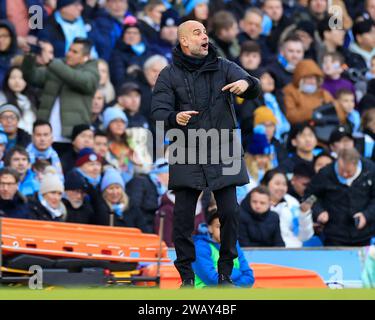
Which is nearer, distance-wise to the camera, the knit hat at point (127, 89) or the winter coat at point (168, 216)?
the winter coat at point (168, 216)

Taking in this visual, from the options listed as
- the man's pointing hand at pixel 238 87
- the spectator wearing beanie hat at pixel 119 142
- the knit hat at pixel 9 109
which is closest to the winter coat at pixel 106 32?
the spectator wearing beanie hat at pixel 119 142

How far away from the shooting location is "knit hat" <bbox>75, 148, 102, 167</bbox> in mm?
15820

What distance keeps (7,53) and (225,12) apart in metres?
A: 3.56

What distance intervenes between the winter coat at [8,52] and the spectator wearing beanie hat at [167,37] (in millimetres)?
2424

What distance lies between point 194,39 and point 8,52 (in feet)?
20.4

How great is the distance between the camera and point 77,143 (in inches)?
638

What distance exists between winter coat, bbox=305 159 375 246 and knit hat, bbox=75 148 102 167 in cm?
249

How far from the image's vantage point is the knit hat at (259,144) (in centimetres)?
1717

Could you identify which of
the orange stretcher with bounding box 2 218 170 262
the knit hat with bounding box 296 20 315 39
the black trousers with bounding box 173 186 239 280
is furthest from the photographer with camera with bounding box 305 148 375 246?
the black trousers with bounding box 173 186 239 280

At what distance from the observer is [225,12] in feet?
61.1

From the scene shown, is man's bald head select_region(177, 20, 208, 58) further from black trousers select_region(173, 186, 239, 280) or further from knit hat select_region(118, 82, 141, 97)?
knit hat select_region(118, 82, 141, 97)

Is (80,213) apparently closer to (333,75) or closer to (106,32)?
(106,32)

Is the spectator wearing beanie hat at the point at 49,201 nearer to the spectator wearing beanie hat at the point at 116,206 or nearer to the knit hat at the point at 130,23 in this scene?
the spectator wearing beanie hat at the point at 116,206

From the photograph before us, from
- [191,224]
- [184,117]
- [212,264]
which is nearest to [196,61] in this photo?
[184,117]
